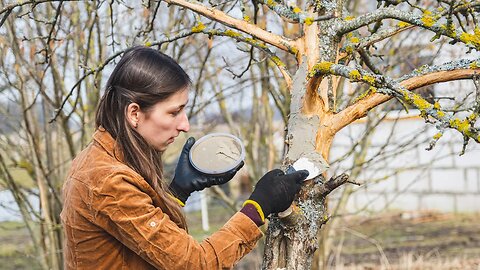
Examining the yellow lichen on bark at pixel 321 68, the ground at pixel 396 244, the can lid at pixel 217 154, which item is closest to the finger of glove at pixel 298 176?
the can lid at pixel 217 154

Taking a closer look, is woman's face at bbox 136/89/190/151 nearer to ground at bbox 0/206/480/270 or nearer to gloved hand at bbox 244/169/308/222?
gloved hand at bbox 244/169/308/222

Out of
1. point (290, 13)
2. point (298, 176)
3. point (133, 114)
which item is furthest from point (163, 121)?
point (290, 13)

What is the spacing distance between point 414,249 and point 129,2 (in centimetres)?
514

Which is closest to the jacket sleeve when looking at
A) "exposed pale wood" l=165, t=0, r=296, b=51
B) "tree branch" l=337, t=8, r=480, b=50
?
"exposed pale wood" l=165, t=0, r=296, b=51

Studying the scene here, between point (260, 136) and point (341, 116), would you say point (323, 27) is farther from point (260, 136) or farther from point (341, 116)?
point (260, 136)

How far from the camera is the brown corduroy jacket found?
6.91 feet

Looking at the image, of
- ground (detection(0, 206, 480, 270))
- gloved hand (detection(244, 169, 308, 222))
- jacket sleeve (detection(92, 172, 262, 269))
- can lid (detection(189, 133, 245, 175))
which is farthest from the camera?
ground (detection(0, 206, 480, 270))

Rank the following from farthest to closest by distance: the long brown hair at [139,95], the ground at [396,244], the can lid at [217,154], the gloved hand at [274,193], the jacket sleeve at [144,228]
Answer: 1. the ground at [396,244]
2. the can lid at [217,154]
3. the gloved hand at [274,193]
4. the long brown hair at [139,95]
5. the jacket sleeve at [144,228]

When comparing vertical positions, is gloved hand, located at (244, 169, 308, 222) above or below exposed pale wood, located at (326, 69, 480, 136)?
below

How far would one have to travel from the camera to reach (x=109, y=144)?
2.26 metres

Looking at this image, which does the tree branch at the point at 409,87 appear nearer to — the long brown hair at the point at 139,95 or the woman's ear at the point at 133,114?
the long brown hair at the point at 139,95

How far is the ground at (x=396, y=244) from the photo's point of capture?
23.8 feet

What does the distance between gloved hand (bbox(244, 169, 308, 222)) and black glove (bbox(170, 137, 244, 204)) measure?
8.3 inches

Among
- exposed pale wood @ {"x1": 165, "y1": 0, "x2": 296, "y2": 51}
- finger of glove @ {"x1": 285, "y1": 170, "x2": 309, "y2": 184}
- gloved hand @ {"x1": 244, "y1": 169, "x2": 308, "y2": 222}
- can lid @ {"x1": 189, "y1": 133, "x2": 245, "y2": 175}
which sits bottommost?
gloved hand @ {"x1": 244, "y1": 169, "x2": 308, "y2": 222}
